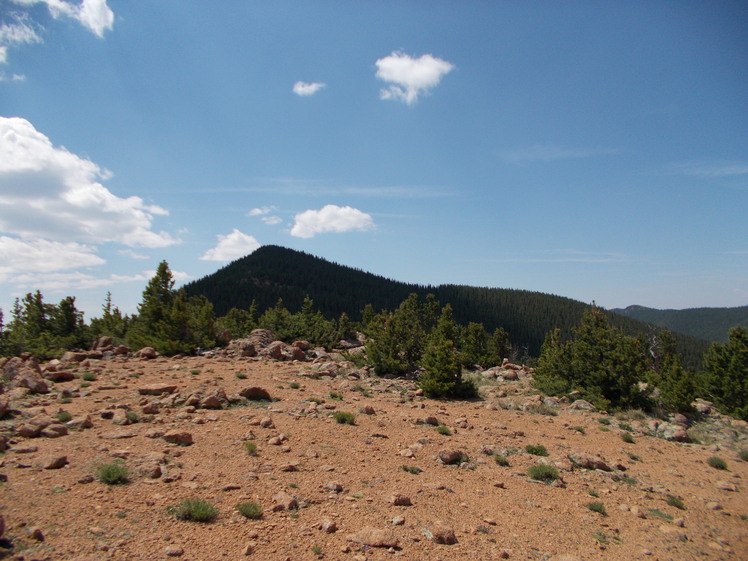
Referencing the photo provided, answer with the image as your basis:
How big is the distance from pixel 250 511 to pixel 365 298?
529 feet

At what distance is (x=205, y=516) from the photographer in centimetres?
654

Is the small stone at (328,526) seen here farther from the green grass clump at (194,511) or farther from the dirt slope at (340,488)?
the green grass clump at (194,511)

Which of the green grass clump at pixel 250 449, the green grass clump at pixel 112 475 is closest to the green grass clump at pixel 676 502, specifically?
the green grass clump at pixel 250 449

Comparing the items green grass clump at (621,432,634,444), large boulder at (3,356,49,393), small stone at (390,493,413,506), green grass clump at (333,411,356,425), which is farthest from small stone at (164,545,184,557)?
green grass clump at (621,432,634,444)

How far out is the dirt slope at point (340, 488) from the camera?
6.21m

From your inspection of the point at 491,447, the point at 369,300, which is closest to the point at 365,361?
the point at 491,447

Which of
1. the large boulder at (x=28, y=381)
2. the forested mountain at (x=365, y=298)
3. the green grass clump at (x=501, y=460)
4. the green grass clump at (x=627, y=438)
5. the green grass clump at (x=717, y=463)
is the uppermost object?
the forested mountain at (x=365, y=298)

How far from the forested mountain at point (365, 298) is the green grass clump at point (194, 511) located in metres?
129

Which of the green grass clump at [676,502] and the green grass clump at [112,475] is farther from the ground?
the green grass clump at [112,475]

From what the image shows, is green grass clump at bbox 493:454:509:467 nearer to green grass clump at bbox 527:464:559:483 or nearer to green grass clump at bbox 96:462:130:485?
green grass clump at bbox 527:464:559:483

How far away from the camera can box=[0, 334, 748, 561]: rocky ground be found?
627 cm

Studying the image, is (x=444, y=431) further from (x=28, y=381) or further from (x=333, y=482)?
(x=28, y=381)

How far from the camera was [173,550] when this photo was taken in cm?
566

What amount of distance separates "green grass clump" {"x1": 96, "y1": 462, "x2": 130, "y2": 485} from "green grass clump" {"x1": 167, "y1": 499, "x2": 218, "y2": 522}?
5.24ft
